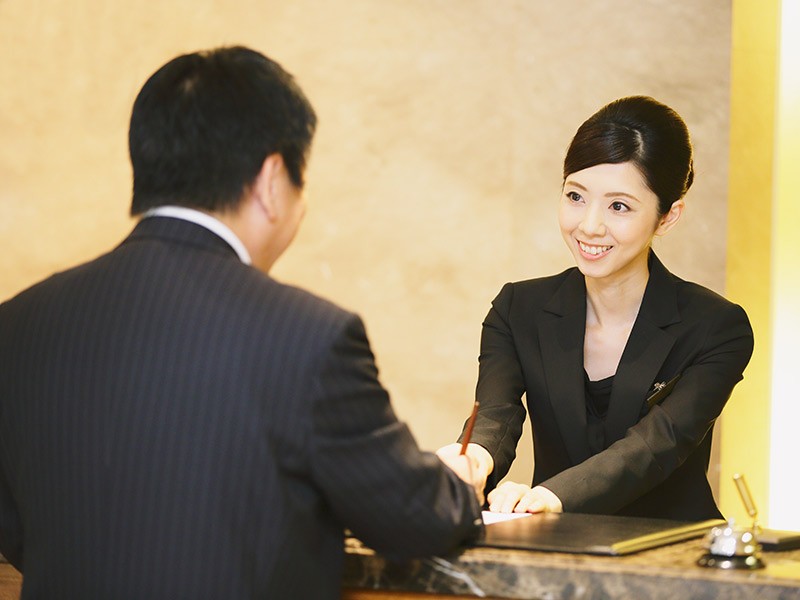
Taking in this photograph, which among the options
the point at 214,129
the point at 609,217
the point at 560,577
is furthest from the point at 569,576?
the point at 609,217

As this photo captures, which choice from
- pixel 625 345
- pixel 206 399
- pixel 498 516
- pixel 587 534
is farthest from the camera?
pixel 625 345

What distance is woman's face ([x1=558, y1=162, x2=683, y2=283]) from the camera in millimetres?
2609

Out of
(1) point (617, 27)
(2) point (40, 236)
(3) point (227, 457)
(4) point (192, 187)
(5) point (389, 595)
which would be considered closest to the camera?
(3) point (227, 457)

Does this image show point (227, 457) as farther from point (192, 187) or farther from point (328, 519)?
point (192, 187)

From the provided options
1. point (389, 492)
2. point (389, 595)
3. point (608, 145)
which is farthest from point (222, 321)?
point (608, 145)

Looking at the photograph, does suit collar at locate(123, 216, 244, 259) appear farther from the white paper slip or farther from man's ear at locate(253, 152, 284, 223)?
the white paper slip

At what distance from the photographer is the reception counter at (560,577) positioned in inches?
58.5

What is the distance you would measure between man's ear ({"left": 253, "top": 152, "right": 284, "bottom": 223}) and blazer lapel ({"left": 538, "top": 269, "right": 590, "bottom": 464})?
1.35 meters

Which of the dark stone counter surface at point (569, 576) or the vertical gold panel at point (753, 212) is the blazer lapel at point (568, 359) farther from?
the vertical gold panel at point (753, 212)

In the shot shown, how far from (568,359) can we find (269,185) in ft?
4.56

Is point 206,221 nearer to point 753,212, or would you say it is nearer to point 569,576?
point 569,576

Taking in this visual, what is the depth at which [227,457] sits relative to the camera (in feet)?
4.52

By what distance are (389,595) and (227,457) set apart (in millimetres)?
391

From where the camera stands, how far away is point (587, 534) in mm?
1739
